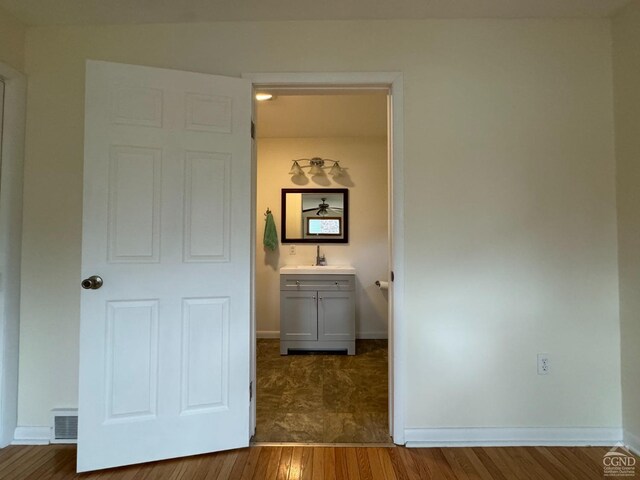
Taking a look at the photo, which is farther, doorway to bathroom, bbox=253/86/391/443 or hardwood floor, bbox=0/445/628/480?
doorway to bathroom, bbox=253/86/391/443

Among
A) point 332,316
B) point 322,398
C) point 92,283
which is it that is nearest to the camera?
point 92,283

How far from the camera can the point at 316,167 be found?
3641 mm

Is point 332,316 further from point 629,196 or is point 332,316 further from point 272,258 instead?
point 629,196

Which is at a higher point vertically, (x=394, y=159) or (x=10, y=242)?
(x=394, y=159)

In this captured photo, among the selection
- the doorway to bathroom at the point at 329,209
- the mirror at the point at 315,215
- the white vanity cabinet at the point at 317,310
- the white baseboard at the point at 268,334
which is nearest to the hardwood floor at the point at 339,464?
the doorway to bathroom at the point at 329,209

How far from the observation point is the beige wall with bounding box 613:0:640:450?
161 centimetres

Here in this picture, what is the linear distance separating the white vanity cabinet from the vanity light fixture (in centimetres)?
128

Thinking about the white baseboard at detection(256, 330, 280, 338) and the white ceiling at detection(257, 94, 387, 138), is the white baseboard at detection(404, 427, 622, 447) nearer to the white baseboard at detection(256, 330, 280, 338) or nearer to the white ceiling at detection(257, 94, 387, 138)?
the white baseboard at detection(256, 330, 280, 338)

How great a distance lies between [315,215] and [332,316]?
1224 millimetres

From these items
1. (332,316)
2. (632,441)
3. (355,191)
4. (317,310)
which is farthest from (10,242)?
(632,441)

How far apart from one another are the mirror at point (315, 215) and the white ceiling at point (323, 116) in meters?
0.66

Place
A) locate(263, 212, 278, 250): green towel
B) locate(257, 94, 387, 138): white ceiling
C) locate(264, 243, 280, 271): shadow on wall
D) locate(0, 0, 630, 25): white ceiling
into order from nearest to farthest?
locate(0, 0, 630, 25): white ceiling → locate(257, 94, 387, 138): white ceiling → locate(263, 212, 278, 250): green towel → locate(264, 243, 280, 271): shadow on wall

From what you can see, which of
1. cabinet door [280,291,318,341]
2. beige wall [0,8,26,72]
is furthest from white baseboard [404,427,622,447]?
beige wall [0,8,26,72]

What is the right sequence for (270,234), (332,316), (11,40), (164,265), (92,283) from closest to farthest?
(92,283), (164,265), (11,40), (332,316), (270,234)
